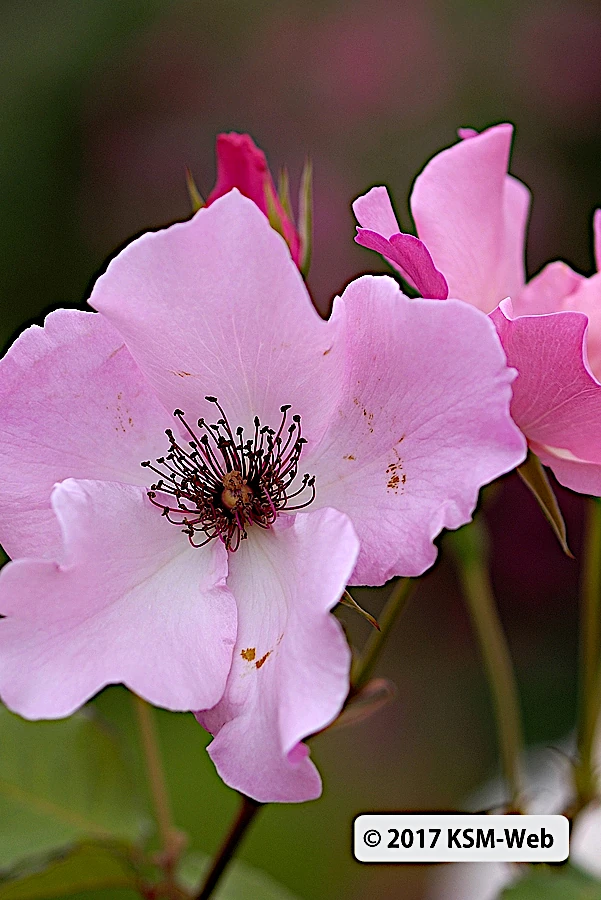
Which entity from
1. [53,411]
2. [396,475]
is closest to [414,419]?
[396,475]

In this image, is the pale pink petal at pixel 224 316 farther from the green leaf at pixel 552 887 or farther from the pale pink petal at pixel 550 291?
the green leaf at pixel 552 887

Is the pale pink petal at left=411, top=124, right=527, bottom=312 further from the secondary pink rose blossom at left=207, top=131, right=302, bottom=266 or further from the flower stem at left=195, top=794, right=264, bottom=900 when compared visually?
the flower stem at left=195, top=794, right=264, bottom=900

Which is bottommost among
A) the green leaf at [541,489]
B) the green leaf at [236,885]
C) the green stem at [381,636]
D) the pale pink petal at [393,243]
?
the green leaf at [236,885]

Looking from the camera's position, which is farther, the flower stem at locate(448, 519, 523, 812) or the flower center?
the flower stem at locate(448, 519, 523, 812)

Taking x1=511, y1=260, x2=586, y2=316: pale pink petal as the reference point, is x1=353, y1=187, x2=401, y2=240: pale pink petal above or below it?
above

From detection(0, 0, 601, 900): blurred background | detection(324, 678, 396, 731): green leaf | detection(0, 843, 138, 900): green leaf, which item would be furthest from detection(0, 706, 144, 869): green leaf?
detection(0, 0, 601, 900): blurred background

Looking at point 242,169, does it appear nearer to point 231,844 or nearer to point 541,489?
point 541,489

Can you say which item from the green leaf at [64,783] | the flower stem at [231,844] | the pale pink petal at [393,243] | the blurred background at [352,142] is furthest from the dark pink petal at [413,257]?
the blurred background at [352,142]
